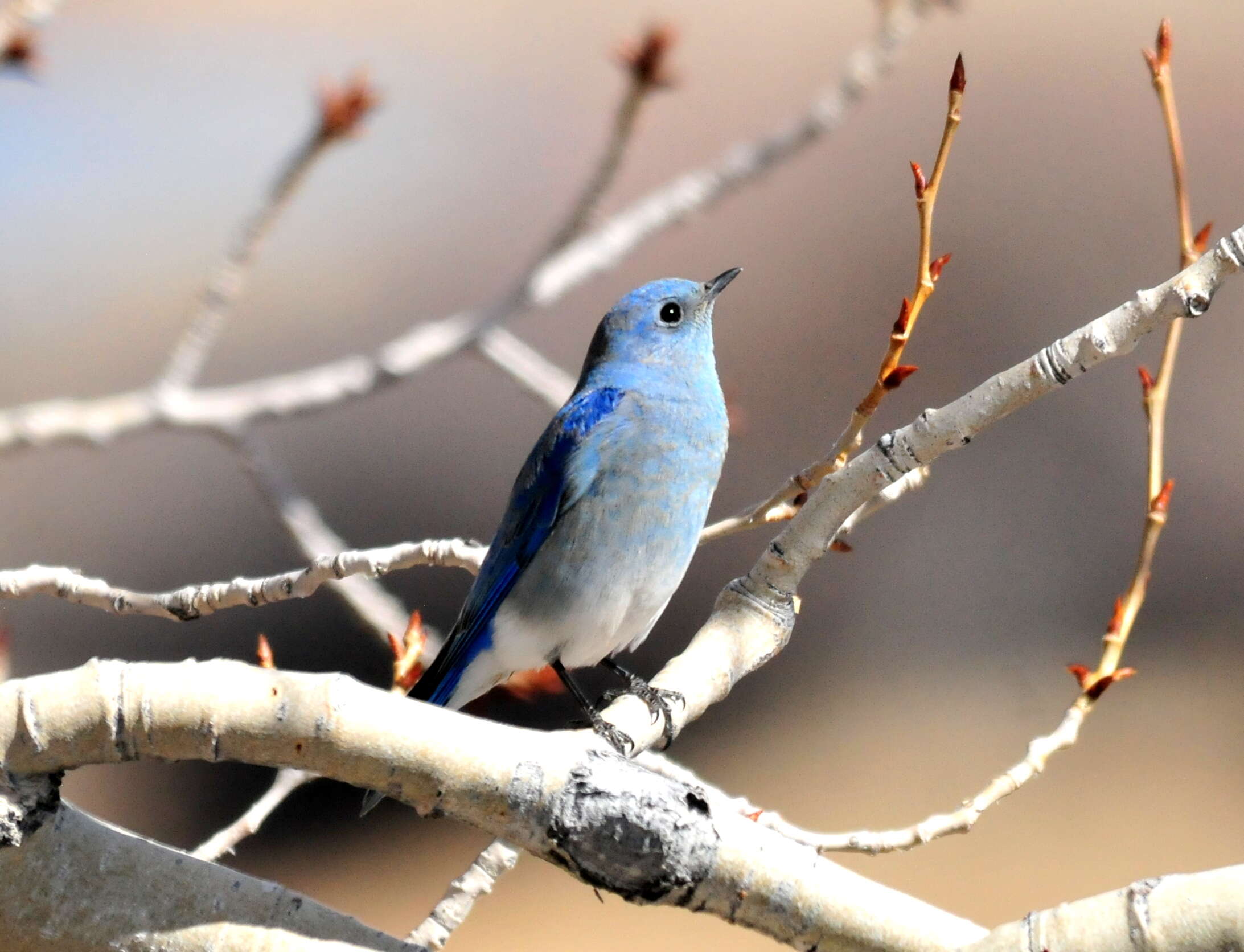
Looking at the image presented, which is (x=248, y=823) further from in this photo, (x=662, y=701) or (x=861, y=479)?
(x=861, y=479)

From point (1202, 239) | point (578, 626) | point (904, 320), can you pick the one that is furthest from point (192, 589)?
point (1202, 239)

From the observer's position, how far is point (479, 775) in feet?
4.84

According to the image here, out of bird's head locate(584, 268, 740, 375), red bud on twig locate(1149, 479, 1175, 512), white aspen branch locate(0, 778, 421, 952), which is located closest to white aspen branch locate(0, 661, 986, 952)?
white aspen branch locate(0, 778, 421, 952)

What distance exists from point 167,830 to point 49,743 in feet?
15.8

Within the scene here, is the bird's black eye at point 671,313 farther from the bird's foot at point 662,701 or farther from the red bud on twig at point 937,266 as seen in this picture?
the bird's foot at point 662,701

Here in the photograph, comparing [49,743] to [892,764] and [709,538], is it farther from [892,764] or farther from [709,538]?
[892,764]

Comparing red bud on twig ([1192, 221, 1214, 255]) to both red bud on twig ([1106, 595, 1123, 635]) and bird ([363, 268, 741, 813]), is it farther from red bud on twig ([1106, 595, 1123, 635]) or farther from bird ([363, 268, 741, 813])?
bird ([363, 268, 741, 813])

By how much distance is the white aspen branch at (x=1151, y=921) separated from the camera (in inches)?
52.1

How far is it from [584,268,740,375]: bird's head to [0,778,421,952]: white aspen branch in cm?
173

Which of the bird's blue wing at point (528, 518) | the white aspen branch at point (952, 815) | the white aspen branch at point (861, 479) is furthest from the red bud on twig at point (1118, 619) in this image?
the bird's blue wing at point (528, 518)

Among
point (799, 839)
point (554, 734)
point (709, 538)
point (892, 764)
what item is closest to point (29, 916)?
point (554, 734)

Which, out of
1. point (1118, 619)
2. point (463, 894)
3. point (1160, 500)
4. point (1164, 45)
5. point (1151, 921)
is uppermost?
point (1164, 45)

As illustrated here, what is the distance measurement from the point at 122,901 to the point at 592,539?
4.55 feet

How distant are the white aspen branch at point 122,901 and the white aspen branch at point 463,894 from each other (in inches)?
20.9
